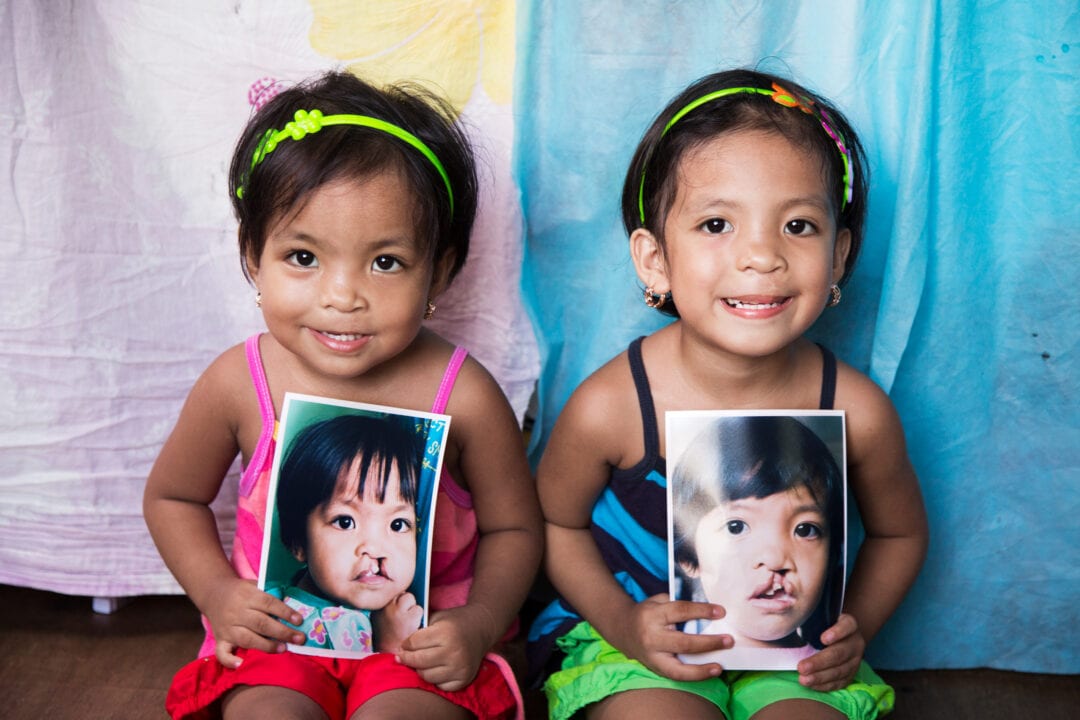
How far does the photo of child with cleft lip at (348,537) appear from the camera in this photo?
1.15 meters

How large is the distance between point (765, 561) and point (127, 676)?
0.81 m

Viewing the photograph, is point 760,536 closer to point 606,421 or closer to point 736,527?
point 736,527

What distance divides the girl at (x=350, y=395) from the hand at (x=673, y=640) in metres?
0.16

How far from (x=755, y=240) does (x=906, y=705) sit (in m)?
0.67

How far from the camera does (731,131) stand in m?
1.14

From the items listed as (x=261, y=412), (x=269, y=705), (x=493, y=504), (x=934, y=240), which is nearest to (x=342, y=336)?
(x=261, y=412)

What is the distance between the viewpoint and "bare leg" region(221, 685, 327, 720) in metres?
1.09

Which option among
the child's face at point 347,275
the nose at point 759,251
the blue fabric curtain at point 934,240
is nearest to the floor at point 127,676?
the blue fabric curtain at point 934,240

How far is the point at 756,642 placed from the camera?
1.13 meters

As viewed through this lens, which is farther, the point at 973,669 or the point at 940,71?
the point at 973,669

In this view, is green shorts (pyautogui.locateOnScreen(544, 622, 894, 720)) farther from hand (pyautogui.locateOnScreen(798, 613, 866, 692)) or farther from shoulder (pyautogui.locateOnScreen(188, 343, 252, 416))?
shoulder (pyautogui.locateOnScreen(188, 343, 252, 416))

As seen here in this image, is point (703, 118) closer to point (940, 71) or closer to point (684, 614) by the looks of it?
point (940, 71)

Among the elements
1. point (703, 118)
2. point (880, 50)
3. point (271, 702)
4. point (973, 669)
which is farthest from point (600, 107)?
point (973, 669)

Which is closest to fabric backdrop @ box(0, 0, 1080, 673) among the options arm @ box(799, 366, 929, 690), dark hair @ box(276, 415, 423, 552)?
arm @ box(799, 366, 929, 690)
